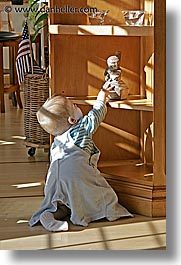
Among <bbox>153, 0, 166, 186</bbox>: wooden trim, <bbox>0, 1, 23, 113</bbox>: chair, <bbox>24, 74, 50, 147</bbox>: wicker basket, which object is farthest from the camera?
<bbox>0, 1, 23, 113</bbox>: chair

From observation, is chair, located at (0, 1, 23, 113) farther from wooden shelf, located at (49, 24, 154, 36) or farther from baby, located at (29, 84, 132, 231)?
baby, located at (29, 84, 132, 231)

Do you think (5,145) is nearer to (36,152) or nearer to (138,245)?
(36,152)

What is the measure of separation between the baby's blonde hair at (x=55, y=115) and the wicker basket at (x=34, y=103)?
86cm

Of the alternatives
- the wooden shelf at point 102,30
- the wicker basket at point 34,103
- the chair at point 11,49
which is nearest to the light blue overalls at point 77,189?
the wooden shelf at point 102,30

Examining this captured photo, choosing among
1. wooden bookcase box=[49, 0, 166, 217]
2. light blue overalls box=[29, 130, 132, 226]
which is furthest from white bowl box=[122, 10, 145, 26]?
light blue overalls box=[29, 130, 132, 226]

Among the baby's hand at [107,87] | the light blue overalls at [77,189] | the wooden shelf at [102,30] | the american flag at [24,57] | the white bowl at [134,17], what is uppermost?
the white bowl at [134,17]

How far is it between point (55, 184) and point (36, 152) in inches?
46.6

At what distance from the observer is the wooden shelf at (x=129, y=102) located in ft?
7.70

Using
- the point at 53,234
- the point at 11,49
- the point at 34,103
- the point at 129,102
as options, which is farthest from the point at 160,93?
the point at 11,49

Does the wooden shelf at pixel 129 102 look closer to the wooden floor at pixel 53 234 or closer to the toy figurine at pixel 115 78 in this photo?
the toy figurine at pixel 115 78

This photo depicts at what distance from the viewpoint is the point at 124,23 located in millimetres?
2518

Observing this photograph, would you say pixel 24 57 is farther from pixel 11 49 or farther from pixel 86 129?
pixel 11 49

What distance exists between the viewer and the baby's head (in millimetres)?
2258

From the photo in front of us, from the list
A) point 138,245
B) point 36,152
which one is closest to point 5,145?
point 36,152
